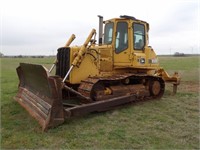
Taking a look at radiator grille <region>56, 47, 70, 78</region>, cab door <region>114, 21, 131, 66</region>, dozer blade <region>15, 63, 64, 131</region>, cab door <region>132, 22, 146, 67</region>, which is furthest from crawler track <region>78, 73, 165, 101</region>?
dozer blade <region>15, 63, 64, 131</region>

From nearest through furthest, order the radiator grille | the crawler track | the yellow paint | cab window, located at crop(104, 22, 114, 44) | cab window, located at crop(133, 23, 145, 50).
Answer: the crawler track
the yellow paint
the radiator grille
cab window, located at crop(104, 22, 114, 44)
cab window, located at crop(133, 23, 145, 50)

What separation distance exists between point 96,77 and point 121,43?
5.27 feet

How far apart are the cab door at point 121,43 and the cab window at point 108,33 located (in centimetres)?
21

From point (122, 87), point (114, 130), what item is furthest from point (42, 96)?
point (122, 87)

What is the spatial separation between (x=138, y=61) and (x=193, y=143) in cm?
391

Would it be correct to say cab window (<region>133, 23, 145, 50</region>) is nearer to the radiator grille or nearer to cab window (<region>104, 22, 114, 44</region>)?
cab window (<region>104, 22, 114, 44</region>)

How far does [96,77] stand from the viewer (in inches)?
293

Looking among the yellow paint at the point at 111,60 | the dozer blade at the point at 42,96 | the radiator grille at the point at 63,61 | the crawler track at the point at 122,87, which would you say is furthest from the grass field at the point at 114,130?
the radiator grille at the point at 63,61

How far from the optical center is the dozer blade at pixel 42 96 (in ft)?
18.2

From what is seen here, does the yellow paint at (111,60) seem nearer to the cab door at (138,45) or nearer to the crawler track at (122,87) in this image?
the cab door at (138,45)

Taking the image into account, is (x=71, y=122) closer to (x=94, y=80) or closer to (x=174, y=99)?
(x=94, y=80)

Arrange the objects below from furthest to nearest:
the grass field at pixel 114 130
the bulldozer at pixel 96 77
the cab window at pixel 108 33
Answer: the cab window at pixel 108 33 → the bulldozer at pixel 96 77 → the grass field at pixel 114 130

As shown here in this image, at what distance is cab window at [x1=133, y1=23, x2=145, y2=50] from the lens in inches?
332

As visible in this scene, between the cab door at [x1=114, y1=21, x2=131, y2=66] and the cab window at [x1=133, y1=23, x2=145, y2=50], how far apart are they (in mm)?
333
